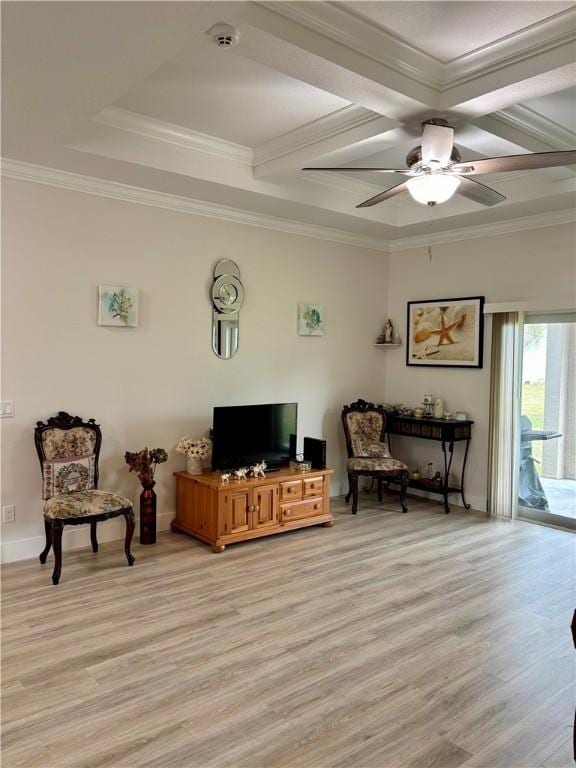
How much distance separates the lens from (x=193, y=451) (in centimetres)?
476

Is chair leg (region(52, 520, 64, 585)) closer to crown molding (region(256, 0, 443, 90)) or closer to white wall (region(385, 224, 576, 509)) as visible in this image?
crown molding (region(256, 0, 443, 90))

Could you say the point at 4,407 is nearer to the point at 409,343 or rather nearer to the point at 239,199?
the point at 239,199

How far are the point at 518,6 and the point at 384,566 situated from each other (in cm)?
347

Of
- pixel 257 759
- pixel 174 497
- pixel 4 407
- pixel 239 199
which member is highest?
pixel 239 199

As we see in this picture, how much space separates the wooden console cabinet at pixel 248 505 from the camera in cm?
449

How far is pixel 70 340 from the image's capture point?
4371mm

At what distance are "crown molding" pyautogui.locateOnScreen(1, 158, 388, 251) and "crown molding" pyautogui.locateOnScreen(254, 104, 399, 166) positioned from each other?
73 centimetres

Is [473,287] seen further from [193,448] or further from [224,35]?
[224,35]

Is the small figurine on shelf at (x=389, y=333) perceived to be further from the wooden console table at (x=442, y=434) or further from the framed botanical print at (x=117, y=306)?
the framed botanical print at (x=117, y=306)

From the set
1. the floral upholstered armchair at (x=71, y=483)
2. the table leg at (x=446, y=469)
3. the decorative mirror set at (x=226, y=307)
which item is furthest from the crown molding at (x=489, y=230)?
the floral upholstered armchair at (x=71, y=483)

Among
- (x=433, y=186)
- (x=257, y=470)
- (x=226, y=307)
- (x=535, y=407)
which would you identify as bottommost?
(x=257, y=470)

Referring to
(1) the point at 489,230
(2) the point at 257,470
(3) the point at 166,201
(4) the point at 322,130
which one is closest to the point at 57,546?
(2) the point at 257,470

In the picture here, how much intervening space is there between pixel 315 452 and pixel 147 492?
1600 millimetres

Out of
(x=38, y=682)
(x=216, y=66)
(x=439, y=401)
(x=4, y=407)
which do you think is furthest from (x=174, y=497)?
(x=216, y=66)
